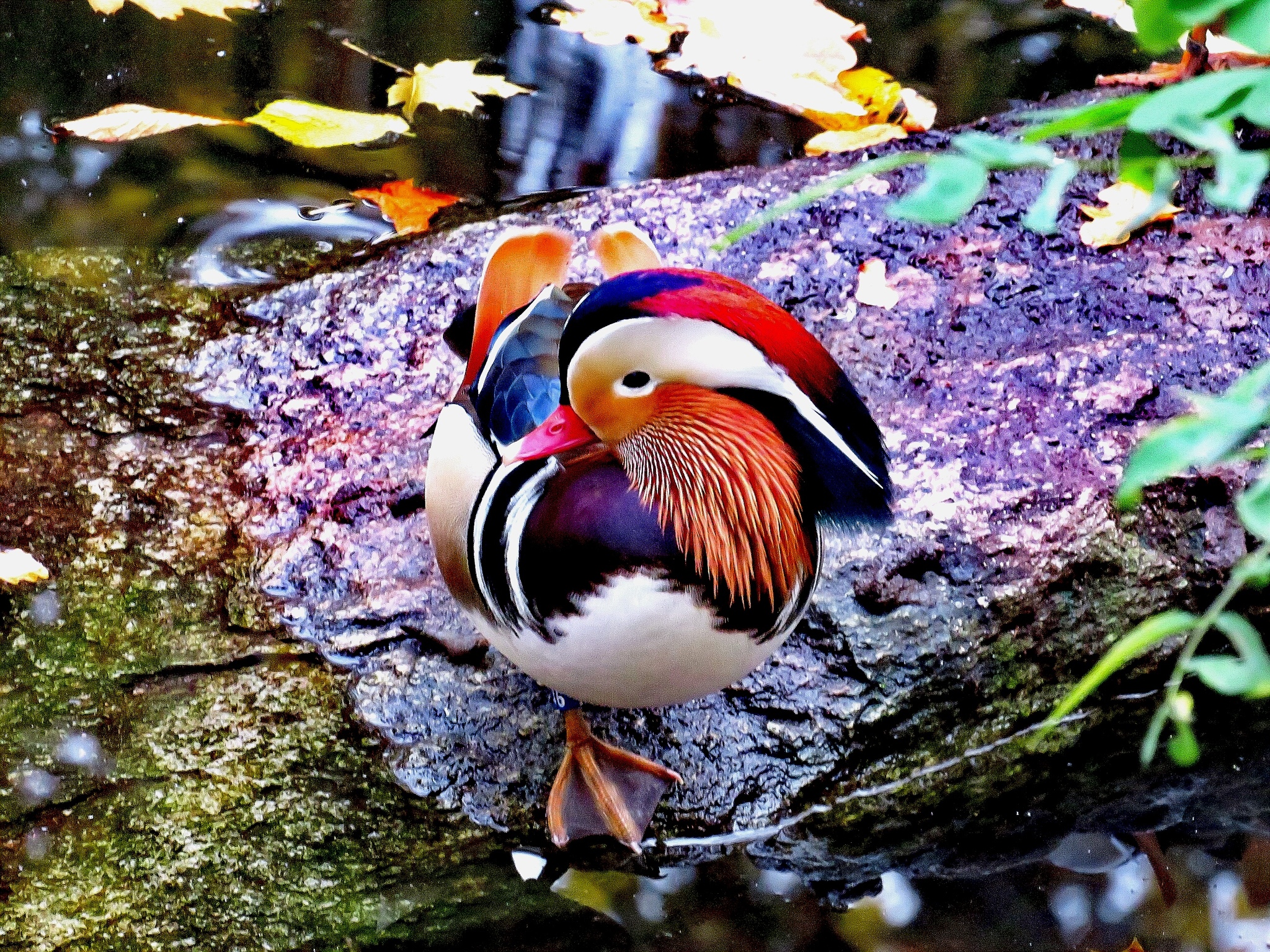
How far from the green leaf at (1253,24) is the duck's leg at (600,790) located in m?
1.77

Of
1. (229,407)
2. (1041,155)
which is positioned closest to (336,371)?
(229,407)

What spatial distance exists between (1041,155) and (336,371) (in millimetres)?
2549

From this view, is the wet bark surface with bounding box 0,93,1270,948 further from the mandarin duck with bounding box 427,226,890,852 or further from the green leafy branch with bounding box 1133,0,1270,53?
the green leafy branch with bounding box 1133,0,1270,53

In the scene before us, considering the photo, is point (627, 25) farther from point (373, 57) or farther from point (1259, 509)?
point (1259, 509)

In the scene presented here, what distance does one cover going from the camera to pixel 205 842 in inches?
88.0

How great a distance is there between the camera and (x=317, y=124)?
396 cm

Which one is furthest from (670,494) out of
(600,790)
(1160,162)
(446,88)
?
(446,88)

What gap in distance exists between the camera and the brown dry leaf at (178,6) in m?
4.26

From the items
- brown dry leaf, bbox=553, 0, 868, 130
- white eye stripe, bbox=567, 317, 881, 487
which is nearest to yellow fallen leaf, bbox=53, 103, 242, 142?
brown dry leaf, bbox=553, 0, 868, 130

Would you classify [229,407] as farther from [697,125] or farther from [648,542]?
[697,125]

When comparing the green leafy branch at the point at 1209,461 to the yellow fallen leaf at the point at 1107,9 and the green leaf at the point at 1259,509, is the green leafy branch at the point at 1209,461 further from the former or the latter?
the yellow fallen leaf at the point at 1107,9

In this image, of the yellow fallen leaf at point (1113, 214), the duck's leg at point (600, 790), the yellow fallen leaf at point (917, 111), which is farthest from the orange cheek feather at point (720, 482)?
the yellow fallen leaf at point (917, 111)

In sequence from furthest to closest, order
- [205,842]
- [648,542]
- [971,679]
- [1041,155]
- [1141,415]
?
1. [1141,415]
2. [971,679]
3. [205,842]
4. [648,542]
5. [1041,155]

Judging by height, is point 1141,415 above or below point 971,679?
above
